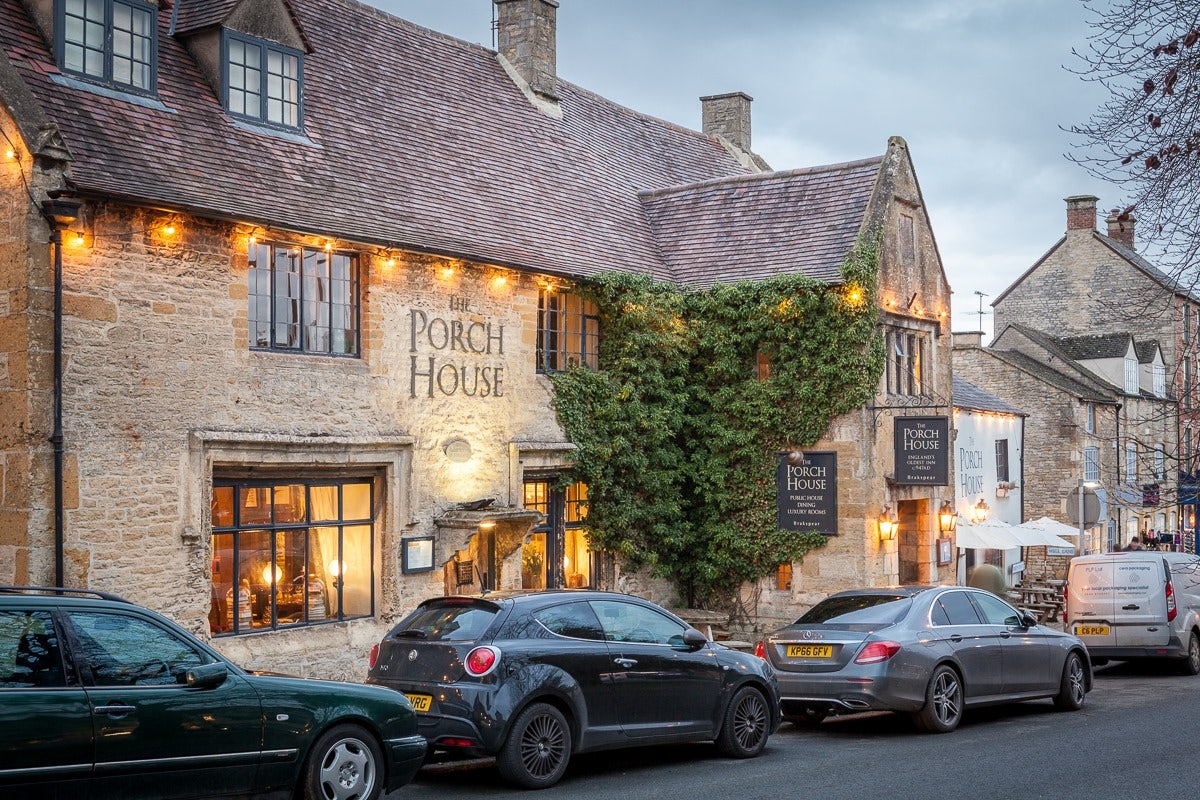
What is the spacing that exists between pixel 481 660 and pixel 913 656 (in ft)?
16.2

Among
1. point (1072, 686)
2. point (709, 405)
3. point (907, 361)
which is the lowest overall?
point (1072, 686)

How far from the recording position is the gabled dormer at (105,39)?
46.4 feet

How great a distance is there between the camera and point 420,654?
33.8 ft

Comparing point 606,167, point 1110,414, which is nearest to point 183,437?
point 606,167

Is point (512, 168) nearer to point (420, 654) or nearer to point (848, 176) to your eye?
point (848, 176)

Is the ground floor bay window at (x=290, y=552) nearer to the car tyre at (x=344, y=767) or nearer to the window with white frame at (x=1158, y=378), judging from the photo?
Result: the car tyre at (x=344, y=767)

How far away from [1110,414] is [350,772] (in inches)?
1378

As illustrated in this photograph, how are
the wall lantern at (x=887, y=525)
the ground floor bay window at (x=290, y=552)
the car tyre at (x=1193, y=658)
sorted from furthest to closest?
the wall lantern at (x=887, y=525) → the car tyre at (x=1193, y=658) → the ground floor bay window at (x=290, y=552)

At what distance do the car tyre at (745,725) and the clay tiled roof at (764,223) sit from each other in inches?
376

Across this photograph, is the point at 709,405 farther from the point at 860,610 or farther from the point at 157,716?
the point at 157,716

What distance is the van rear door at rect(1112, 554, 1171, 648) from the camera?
18734mm

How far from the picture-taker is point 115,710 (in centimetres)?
734

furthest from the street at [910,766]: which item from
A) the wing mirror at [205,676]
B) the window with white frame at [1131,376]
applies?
the window with white frame at [1131,376]

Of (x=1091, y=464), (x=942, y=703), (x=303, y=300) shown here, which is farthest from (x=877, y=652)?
(x=1091, y=464)
